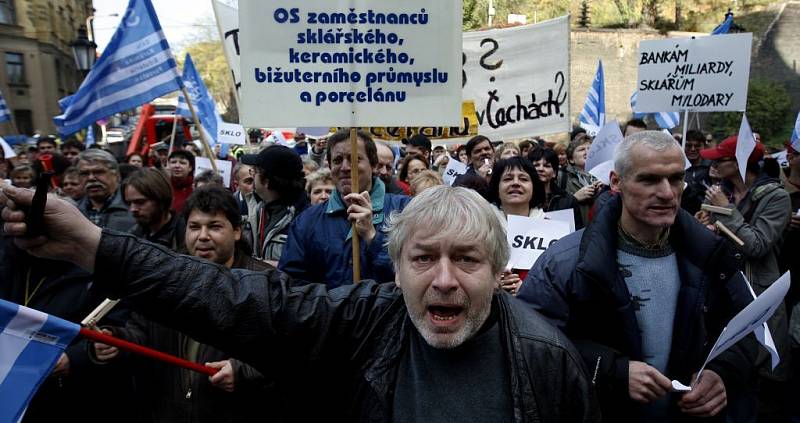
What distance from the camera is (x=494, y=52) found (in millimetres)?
6957

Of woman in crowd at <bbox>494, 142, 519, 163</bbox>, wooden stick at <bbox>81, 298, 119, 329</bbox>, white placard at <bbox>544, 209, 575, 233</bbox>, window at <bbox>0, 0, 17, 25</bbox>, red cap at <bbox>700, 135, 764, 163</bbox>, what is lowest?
white placard at <bbox>544, 209, 575, 233</bbox>

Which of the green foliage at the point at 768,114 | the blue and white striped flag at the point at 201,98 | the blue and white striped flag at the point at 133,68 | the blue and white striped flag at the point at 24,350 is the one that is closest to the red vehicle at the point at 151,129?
the blue and white striped flag at the point at 201,98

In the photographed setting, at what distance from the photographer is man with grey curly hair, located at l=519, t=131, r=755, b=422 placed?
2.44 metres

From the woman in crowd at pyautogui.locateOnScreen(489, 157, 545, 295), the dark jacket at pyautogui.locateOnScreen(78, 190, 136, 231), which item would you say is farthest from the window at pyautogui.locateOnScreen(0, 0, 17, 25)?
the woman in crowd at pyautogui.locateOnScreen(489, 157, 545, 295)

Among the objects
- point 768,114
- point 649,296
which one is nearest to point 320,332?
point 649,296

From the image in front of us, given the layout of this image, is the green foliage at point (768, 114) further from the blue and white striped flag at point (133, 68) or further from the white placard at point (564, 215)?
the white placard at point (564, 215)

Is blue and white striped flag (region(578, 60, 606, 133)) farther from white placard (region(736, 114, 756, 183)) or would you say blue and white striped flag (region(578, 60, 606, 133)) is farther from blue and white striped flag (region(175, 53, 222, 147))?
blue and white striped flag (region(175, 53, 222, 147))

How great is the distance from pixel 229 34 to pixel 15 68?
37735mm

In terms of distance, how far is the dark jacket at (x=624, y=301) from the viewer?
2441 millimetres

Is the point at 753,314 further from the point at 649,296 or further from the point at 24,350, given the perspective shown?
the point at 24,350

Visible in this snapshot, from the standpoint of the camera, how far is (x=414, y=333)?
192 centimetres

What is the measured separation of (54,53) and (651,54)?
41705 millimetres

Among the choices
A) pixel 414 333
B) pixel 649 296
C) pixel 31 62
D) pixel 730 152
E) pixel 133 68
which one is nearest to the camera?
pixel 414 333

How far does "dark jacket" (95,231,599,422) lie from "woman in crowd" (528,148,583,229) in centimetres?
377
